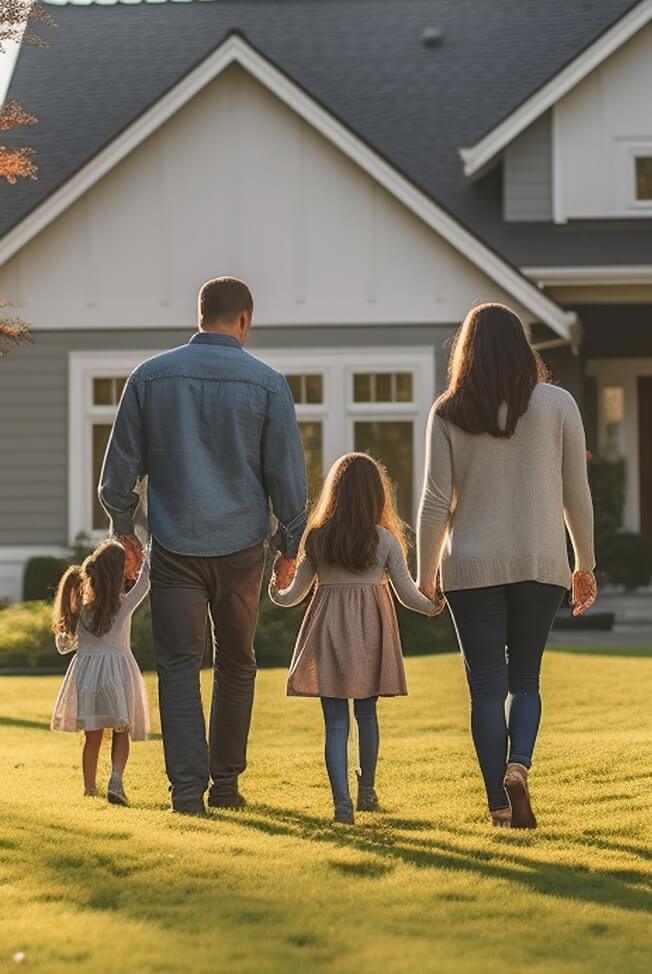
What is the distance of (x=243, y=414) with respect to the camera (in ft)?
23.8

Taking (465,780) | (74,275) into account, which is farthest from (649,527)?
(465,780)

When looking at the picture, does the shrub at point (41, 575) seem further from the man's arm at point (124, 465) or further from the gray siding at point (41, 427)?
the man's arm at point (124, 465)

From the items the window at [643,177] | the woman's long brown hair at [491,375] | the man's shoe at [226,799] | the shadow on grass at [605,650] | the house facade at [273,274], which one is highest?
the window at [643,177]

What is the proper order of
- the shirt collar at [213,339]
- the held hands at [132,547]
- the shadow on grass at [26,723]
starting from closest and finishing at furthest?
the held hands at [132,547] → the shirt collar at [213,339] → the shadow on grass at [26,723]

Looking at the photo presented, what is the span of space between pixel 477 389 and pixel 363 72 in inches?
677

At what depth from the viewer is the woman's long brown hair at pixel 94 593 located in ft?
26.9

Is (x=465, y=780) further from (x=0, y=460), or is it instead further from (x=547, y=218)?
(x=547, y=218)

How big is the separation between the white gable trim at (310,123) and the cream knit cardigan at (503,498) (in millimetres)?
11638

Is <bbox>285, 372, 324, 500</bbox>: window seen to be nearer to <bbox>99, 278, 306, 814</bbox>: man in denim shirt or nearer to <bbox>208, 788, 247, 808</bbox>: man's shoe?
<bbox>208, 788, 247, 808</bbox>: man's shoe

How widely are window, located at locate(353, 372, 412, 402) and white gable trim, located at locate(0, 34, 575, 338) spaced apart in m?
1.42

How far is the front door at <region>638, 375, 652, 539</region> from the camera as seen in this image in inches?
845

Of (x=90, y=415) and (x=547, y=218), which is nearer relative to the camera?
(x=90, y=415)

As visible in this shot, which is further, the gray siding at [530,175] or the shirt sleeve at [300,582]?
the gray siding at [530,175]

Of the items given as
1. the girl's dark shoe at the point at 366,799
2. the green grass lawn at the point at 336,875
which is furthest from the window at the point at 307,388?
the girl's dark shoe at the point at 366,799
